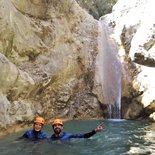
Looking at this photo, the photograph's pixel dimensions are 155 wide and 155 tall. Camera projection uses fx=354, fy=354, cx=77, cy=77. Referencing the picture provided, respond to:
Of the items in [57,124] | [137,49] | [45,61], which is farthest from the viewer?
[137,49]

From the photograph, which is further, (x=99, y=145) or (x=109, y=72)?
(x=109, y=72)

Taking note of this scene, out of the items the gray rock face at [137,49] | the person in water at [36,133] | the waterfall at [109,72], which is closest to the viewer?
the person in water at [36,133]

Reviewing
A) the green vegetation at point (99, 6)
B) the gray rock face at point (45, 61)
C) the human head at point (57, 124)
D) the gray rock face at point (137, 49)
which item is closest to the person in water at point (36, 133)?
the human head at point (57, 124)

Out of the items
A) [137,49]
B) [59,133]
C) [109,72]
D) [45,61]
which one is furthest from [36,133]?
[109,72]

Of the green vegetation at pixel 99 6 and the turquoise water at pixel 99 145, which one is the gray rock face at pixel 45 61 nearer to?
the turquoise water at pixel 99 145

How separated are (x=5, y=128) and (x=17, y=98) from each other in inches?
76.2

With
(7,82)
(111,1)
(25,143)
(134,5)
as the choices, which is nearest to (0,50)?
(7,82)

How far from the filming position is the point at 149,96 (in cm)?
1650

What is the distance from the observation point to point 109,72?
66.6ft

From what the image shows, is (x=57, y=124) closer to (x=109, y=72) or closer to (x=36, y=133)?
(x=36, y=133)

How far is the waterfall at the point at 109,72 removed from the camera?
18578 mm

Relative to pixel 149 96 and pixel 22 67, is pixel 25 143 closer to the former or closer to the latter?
pixel 22 67

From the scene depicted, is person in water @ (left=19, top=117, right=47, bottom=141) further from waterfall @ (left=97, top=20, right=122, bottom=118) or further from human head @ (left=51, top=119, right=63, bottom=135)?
waterfall @ (left=97, top=20, right=122, bottom=118)

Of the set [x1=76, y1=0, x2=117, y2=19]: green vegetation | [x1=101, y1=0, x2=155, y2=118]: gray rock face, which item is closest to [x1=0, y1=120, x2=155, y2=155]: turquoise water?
[x1=101, y1=0, x2=155, y2=118]: gray rock face
